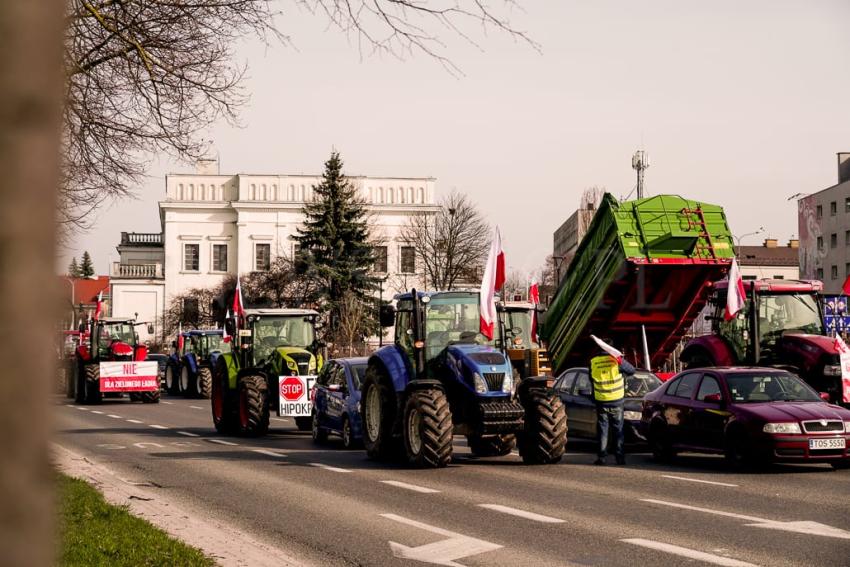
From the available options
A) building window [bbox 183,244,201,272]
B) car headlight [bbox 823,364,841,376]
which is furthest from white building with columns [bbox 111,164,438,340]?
car headlight [bbox 823,364,841,376]

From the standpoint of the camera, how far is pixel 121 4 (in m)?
12.0

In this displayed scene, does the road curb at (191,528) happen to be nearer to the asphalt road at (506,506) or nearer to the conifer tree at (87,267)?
the asphalt road at (506,506)

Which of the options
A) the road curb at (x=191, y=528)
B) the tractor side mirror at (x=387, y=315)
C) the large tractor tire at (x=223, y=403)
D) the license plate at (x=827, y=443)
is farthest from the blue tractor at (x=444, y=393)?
the large tractor tire at (x=223, y=403)

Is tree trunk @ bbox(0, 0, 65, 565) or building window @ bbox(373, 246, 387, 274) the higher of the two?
building window @ bbox(373, 246, 387, 274)

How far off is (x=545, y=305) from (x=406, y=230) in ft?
183

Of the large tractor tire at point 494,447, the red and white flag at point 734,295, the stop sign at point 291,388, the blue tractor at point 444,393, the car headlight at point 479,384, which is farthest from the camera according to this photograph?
the stop sign at point 291,388

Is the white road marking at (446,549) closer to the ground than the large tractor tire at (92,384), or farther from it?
closer to the ground

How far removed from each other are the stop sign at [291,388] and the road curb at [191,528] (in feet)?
28.1

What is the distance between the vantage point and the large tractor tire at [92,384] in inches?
1558

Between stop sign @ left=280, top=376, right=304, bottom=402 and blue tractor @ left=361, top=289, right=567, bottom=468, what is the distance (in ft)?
18.9

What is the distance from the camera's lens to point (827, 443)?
1551 centimetres

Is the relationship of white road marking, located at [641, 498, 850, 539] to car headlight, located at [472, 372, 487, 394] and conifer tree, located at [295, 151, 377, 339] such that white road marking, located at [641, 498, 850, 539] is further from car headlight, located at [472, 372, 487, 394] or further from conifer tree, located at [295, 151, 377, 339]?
conifer tree, located at [295, 151, 377, 339]

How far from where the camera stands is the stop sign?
77.5 feet

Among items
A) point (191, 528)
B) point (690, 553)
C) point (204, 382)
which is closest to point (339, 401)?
point (191, 528)
